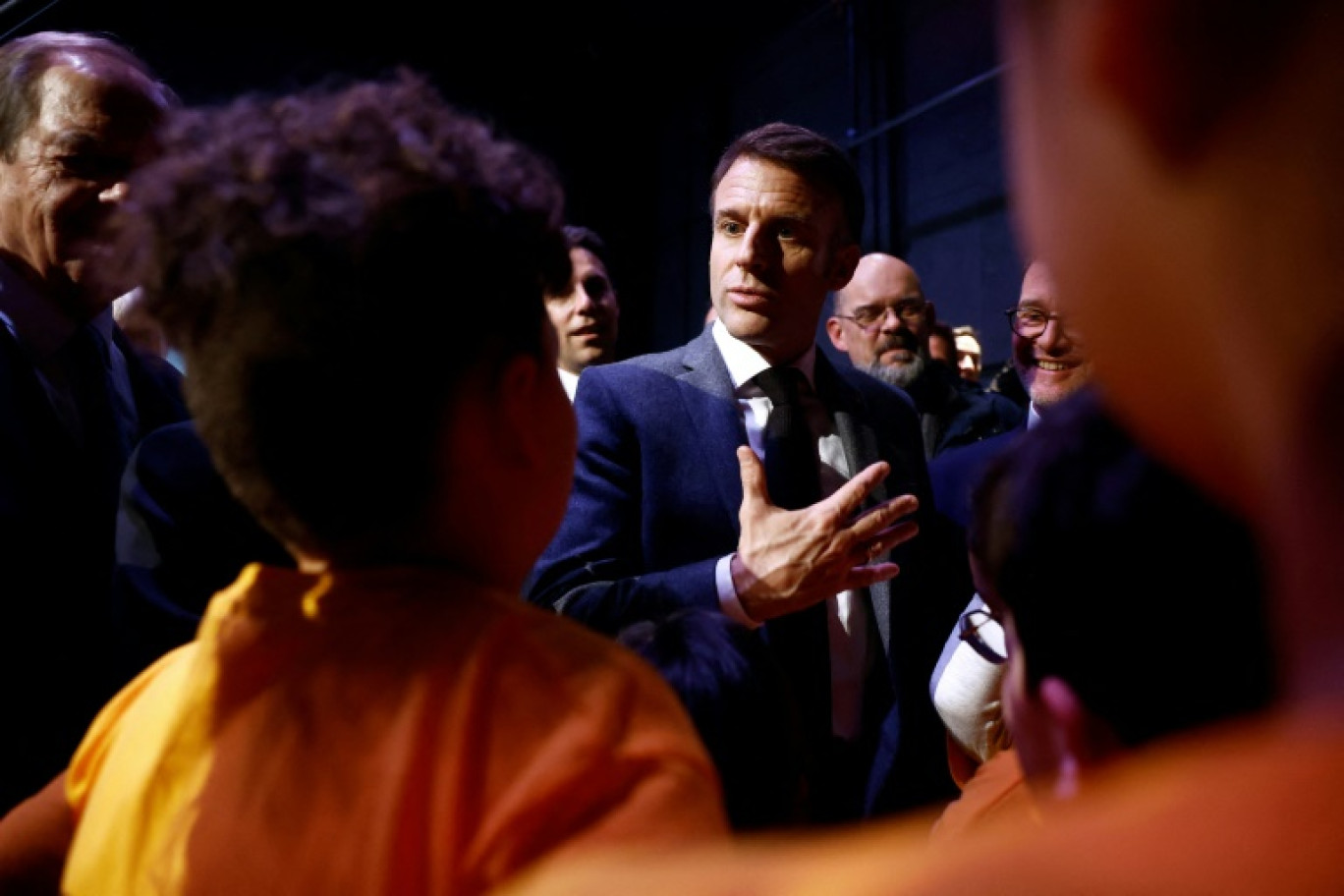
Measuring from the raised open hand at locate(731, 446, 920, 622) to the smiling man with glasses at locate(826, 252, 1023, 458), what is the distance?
66.2 inches

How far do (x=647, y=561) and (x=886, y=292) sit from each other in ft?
7.48

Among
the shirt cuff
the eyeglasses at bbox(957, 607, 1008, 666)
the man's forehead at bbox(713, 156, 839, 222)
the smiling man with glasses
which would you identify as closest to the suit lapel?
the shirt cuff

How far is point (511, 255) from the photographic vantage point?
78cm

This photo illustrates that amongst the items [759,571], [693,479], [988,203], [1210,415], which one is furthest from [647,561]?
[988,203]

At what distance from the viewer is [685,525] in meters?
1.75

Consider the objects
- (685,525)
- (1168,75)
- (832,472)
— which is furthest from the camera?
(832,472)

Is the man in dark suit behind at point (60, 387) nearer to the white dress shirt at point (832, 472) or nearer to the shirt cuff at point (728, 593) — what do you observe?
the shirt cuff at point (728, 593)

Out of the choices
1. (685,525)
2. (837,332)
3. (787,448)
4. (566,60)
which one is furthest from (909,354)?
(566,60)

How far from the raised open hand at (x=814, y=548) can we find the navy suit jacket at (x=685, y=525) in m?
0.10

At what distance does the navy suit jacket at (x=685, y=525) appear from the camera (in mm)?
1717

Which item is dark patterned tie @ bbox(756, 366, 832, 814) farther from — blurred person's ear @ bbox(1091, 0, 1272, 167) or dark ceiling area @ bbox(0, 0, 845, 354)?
dark ceiling area @ bbox(0, 0, 845, 354)

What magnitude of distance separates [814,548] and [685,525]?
0.29 m

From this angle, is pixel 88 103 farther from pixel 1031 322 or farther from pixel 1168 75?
pixel 1031 322

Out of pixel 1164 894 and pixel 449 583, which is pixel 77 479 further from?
pixel 1164 894
